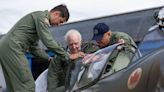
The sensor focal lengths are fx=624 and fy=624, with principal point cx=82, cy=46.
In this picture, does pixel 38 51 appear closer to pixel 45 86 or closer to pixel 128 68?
pixel 45 86

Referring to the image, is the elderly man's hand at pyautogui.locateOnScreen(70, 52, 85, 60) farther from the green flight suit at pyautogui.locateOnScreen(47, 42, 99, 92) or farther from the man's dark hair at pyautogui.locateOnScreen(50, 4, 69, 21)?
the man's dark hair at pyautogui.locateOnScreen(50, 4, 69, 21)

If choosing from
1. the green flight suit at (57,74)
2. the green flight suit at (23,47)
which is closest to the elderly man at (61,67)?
the green flight suit at (57,74)

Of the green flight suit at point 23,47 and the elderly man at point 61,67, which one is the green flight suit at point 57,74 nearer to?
the elderly man at point 61,67

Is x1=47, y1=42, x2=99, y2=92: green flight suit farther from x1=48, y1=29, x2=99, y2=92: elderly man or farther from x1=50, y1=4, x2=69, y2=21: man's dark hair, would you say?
x1=50, y1=4, x2=69, y2=21: man's dark hair

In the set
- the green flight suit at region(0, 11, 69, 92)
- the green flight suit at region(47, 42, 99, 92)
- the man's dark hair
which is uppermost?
the man's dark hair

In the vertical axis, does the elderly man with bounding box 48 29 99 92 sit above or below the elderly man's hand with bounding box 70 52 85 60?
below

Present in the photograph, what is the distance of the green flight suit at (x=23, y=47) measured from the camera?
7.10 m

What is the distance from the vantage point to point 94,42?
300 inches

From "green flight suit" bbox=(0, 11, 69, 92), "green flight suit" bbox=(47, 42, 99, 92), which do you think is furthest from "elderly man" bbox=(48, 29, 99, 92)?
"green flight suit" bbox=(0, 11, 69, 92)

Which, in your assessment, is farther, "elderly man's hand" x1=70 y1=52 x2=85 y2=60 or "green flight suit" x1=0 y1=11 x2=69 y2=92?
"green flight suit" x1=0 y1=11 x2=69 y2=92

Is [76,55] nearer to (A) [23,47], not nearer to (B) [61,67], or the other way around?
Answer: (B) [61,67]

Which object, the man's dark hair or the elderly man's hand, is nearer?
the elderly man's hand

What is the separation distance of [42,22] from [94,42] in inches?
32.1

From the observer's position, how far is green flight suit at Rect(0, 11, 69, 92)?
280 inches
